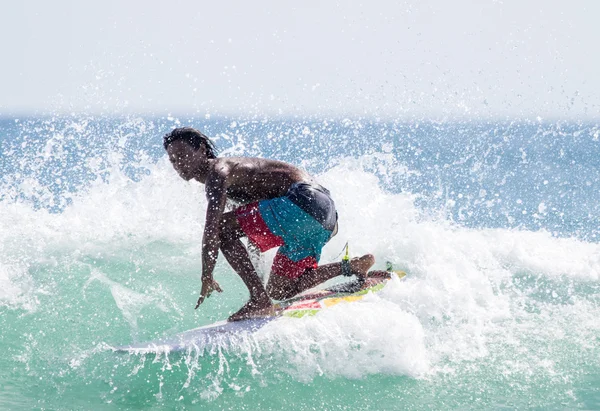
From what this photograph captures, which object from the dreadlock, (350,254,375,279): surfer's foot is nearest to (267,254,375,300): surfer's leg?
(350,254,375,279): surfer's foot

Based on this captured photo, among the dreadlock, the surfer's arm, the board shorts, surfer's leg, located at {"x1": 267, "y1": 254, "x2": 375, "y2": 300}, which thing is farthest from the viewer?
surfer's leg, located at {"x1": 267, "y1": 254, "x2": 375, "y2": 300}

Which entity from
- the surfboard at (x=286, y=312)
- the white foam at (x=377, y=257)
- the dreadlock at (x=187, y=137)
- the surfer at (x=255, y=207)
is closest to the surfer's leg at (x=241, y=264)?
the surfer at (x=255, y=207)

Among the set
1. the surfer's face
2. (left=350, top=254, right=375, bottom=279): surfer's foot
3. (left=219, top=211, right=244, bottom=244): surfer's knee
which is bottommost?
(left=350, top=254, right=375, bottom=279): surfer's foot

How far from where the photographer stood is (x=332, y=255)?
834 cm

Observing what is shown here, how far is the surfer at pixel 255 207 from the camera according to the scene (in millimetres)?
4938

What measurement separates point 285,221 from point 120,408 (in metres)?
1.90

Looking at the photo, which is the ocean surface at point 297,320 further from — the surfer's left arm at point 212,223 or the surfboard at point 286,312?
the surfer's left arm at point 212,223

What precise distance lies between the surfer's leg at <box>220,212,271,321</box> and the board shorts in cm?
8

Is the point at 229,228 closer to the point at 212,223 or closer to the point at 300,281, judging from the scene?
the point at 212,223

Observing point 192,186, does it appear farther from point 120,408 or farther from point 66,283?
point 120,408

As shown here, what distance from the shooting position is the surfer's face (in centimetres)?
493

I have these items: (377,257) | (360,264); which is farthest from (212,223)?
(377,257)

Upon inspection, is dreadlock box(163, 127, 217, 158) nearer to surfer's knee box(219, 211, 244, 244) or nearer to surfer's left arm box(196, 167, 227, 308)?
surfer's left arm box(196, 167, 227, 308)

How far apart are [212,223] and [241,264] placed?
601 mm
